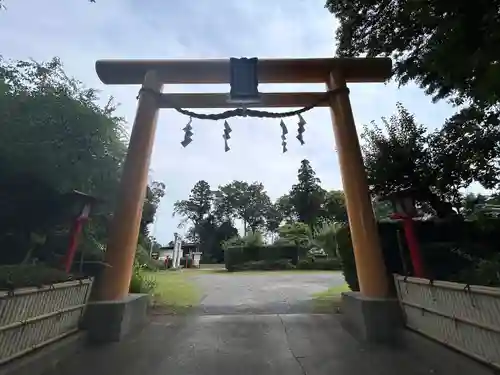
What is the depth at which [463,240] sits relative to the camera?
5.30 m

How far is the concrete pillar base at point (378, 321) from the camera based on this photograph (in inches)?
159

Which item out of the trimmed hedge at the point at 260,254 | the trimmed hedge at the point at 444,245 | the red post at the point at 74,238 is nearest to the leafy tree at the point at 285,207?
the trimmed hedge at the point at 260,254

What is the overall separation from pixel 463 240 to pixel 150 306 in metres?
4.84

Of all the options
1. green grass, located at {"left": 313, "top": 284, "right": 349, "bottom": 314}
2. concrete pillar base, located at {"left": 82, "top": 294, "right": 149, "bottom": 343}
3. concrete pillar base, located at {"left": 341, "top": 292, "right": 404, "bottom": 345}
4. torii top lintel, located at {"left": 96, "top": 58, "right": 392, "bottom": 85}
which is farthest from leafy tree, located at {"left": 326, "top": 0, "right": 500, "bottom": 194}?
concrete pillar base, located at {"left": 82, "top": 294, "right": 149, "bottom": 343}

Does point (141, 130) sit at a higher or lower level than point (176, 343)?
higher

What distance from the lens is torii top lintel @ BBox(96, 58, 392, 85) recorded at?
5.48m

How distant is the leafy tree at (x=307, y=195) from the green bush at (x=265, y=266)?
16201 millimetres

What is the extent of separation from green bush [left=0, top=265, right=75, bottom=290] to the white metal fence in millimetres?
3444

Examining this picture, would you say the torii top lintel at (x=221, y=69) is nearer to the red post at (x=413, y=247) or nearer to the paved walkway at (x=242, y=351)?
the red post at (x=413, y=247)

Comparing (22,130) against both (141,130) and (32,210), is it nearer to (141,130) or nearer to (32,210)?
(32,210)

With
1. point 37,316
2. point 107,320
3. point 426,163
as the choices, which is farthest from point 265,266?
point 37,316

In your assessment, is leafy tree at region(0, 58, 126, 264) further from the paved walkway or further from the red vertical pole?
the paved walkway

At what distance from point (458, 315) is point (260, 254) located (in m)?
16.9

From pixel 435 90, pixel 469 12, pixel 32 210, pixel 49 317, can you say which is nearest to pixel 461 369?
pixel 469 12
